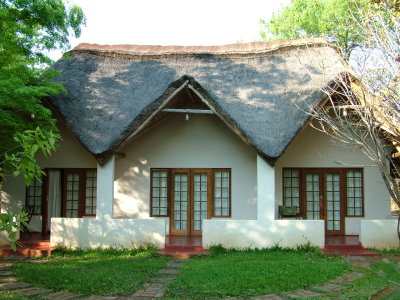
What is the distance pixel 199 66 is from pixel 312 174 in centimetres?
443

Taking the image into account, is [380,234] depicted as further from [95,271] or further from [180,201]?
[95,271]

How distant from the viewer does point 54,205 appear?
36.5ft

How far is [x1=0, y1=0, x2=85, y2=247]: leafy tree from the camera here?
7809 millimetres

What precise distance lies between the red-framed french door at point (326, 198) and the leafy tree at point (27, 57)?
22.7ft

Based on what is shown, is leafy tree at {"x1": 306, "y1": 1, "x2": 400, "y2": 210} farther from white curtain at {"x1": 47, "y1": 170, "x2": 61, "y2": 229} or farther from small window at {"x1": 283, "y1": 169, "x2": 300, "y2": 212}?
white curtain at {"x1": 47, "y1": 170, "x2": 61, "y2": 229}

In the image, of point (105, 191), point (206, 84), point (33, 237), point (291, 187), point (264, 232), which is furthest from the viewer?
point (291, 187)

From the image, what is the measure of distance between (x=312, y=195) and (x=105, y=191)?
5.63m

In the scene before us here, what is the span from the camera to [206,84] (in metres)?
10.6

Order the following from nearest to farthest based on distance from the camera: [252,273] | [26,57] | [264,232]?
[252,273] < [26,57] < [264,232]

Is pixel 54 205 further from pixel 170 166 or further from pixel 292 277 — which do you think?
pixel 292 277

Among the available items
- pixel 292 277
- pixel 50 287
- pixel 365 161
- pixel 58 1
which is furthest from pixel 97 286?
pixel 365 161

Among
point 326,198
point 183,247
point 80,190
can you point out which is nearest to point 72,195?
point 80,190

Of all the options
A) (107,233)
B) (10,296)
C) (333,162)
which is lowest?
(10,296)

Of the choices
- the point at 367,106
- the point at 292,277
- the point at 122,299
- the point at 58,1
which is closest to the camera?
the point at 122,299
